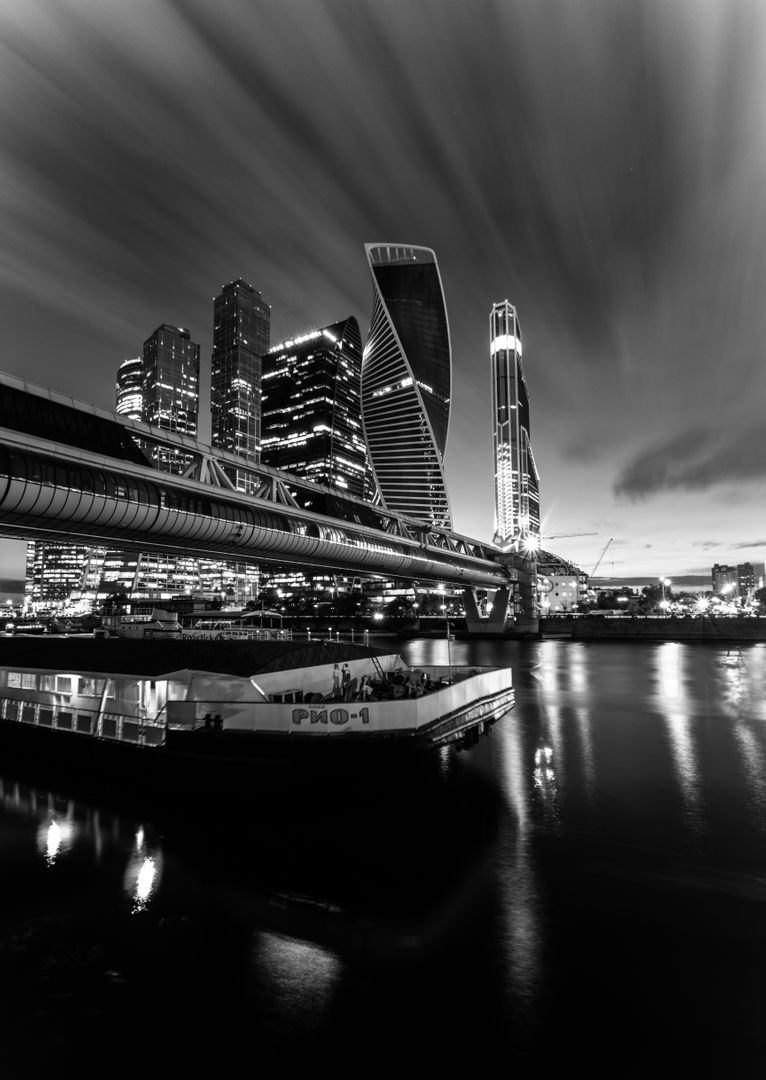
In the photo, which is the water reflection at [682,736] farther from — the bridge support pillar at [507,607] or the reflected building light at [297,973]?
the bridge support pillar at [507,607]

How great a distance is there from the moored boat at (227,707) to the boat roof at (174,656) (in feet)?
0.15

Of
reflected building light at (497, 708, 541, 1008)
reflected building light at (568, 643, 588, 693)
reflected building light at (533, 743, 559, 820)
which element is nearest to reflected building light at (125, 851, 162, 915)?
reflected building light at (497, 708, 541, 1008)

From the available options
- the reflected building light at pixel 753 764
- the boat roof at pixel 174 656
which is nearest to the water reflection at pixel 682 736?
the reflected building light at pixel 753 764

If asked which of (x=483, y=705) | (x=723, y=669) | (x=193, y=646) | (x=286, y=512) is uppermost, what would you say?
(x=286, y=512)

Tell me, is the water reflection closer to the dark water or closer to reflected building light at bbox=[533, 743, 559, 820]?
the dark water

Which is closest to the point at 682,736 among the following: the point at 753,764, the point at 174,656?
the point at 753,764

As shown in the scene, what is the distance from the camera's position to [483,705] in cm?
1400

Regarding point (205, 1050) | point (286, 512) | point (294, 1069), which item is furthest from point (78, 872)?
point (286, 512)

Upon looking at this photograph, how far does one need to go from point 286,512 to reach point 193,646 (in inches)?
1364

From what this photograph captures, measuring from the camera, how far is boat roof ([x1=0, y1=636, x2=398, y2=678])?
524 inches

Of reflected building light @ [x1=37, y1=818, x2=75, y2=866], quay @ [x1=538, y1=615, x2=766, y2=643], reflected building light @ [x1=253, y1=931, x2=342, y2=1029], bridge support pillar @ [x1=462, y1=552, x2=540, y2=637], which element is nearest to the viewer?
reflected building light @ [x1=253, y1=931, x2=342, y2=1029]

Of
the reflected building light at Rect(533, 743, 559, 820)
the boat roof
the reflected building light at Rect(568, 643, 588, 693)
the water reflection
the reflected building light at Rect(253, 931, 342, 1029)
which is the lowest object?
the reflected building light at Rect(568, 643, 588, 693)

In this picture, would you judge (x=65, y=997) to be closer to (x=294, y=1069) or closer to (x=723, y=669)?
(x=294, y=1069)

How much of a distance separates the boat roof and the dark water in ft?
10.1
